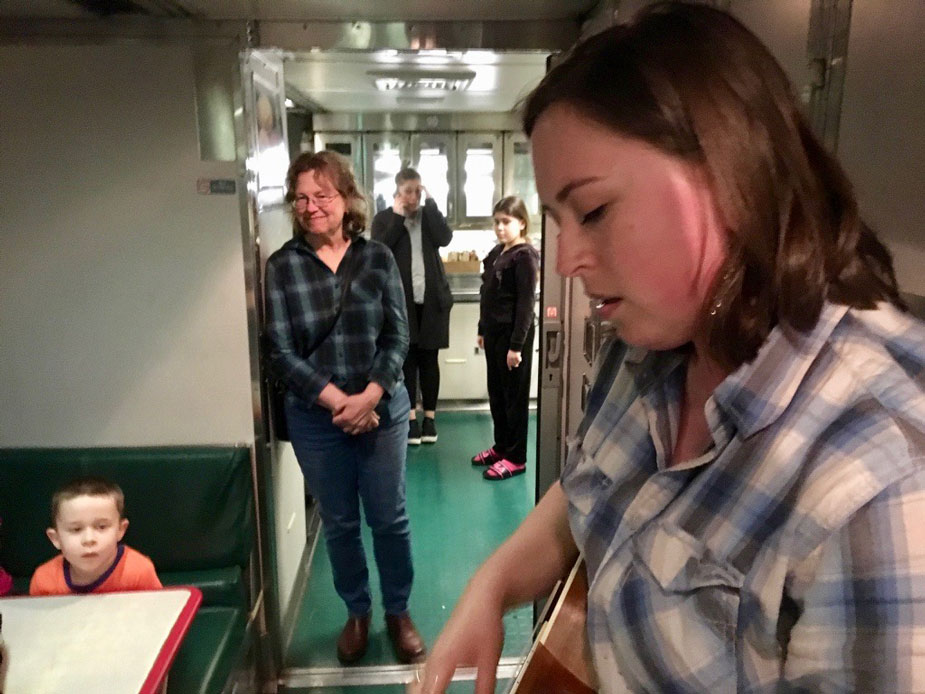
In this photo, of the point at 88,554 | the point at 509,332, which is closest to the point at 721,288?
the point at 88,554

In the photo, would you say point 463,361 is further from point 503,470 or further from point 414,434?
point 503,470

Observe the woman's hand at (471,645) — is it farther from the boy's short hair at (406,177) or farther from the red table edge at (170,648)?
the boy's short hair at (406,177)

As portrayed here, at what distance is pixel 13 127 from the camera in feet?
6.22

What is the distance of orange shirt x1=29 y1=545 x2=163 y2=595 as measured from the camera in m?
1.53

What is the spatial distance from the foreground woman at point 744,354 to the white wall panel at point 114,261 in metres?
1.57

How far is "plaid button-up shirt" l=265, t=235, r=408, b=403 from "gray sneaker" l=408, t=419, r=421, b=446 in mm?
2004

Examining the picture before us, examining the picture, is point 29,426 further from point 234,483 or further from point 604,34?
point 604,34

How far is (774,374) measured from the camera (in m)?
0.55

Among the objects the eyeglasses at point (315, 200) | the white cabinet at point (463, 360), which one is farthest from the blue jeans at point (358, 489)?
the white cabinet at point (463, 360)

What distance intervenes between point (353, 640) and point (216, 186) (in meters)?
1.53

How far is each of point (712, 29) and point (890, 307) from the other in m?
0.28

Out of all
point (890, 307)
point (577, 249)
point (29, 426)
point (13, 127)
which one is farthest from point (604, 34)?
point (29, 426)

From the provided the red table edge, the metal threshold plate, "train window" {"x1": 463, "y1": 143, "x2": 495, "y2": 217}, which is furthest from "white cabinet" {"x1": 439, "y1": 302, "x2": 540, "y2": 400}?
the red table edge

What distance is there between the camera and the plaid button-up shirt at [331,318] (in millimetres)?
2045
